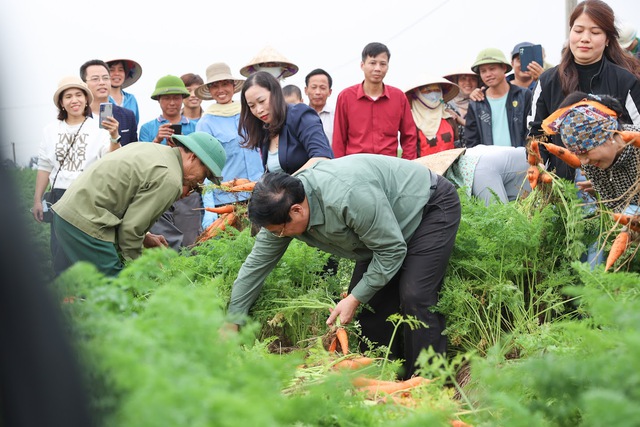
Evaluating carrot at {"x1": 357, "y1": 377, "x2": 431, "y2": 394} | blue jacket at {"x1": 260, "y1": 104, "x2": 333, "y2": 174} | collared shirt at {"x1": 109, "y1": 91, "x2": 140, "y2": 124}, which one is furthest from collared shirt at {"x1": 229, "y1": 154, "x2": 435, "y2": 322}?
collared shirt at {"x1": 109, "y1": 91, "x2": 140, "y2": 124}

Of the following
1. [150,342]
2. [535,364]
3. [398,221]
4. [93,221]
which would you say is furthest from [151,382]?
[93,221]

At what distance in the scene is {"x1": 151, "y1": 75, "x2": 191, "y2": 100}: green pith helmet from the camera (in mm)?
6652

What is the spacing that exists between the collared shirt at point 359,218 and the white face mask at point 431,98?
10.1 ft

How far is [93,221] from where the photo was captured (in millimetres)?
4301

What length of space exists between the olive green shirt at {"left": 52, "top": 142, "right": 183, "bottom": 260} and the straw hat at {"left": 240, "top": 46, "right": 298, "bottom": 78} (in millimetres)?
3247

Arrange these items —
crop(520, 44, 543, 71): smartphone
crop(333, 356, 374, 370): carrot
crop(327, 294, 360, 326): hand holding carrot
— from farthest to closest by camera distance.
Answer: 1. crop(520, 44, 543, 71): smartphone
2. crop(327, 294, 360, 326): hand holding carrot
3. crop(333, 356, 374, 370): carrot

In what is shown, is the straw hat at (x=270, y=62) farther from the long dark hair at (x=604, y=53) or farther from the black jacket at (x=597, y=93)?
the long dark hair at (x=604, y=53)

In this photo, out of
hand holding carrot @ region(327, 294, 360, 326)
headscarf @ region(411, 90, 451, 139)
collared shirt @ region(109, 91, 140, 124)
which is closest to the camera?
hand holding carrot @ region(327, 294, 360, 326)

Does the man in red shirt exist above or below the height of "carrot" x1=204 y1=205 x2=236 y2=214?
above

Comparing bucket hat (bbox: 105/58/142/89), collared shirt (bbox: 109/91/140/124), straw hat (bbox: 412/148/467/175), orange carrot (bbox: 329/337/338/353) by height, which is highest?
bucket hat (bbox: 105/58/142/89)

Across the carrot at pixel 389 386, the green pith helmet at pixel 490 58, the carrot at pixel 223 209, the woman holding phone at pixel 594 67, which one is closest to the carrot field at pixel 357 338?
the carrot at pixel 389 386

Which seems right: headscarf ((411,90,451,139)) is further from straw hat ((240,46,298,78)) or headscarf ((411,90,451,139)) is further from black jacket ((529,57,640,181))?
black jacket ((529,57,640,181))

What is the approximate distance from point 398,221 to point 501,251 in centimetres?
64

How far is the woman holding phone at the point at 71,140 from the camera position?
5.56 metres
